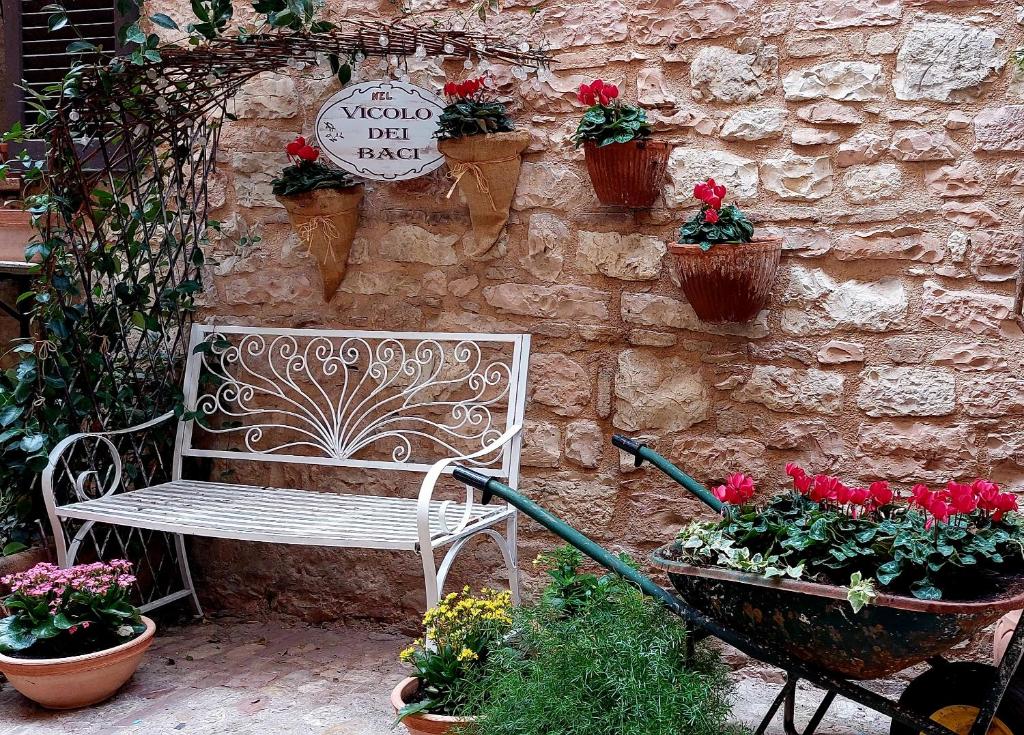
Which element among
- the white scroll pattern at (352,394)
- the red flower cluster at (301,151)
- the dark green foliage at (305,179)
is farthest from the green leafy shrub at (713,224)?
the red flower cluster at (301,151)

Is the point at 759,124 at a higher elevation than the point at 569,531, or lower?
higher

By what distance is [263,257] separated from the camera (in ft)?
13.0

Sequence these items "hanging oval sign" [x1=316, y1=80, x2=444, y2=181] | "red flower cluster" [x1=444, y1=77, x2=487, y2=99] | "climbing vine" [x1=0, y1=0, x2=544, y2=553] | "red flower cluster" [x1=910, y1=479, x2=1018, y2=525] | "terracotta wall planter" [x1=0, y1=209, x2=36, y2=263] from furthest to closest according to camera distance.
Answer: "terracotta wall planter" [x1=0, y1=209, x2=36, y2=263] < "hanging oval sign" [x1=316, y1=80, x2=444, y2=181] < "red flower cluster" [x1=444, y1=77, x2=487, y2=99] < "climbing vine" [x1=0, y1=0, x2=544, y2=553] < "red flower cluster" [x1=910, y1=479, x2=1018, y2=525]

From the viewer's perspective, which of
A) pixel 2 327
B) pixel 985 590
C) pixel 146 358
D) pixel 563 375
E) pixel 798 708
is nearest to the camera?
pixel 985 590

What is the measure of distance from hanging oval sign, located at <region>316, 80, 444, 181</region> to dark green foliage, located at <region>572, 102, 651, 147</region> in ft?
2.09

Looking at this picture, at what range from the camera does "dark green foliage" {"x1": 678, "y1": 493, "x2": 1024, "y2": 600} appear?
2.01 meters

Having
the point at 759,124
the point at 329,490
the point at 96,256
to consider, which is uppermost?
the point at 759,124

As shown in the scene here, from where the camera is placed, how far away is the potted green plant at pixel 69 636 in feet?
9.84

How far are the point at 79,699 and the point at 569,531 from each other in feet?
5.75

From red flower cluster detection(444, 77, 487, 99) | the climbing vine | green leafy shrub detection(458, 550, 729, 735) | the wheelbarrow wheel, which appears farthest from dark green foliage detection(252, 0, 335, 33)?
the wheelbarrow wheel

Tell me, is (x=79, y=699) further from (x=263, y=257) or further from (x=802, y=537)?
(x=802, y=537)

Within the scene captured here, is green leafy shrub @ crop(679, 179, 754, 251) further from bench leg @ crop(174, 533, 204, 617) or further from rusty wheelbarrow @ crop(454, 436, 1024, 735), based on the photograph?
bench leg @ crop(174, 533, 204, 617)

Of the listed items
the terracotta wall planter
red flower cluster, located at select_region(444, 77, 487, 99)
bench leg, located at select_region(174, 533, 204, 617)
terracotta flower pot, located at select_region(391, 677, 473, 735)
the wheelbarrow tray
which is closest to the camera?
the wheelbarrow tray

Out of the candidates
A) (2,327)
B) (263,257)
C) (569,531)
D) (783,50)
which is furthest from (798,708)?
(2,327)
